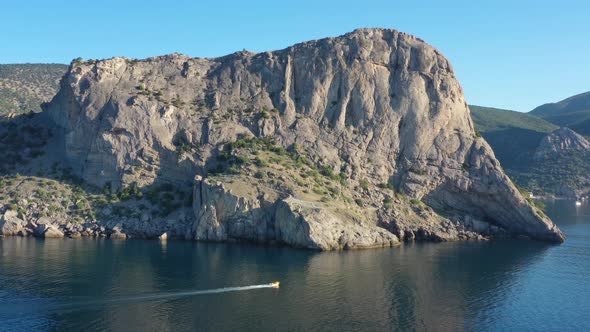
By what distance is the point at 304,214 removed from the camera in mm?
95312

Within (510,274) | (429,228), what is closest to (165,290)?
(510,274)

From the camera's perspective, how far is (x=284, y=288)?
6638 cm

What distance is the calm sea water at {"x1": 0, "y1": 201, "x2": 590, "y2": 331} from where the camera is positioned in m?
53.9

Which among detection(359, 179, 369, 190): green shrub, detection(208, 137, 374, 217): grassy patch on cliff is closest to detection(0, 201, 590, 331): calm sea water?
detection(208, 137, 374, 217): grassy patch on cliff

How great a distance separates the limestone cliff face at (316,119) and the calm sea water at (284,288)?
74.2 feet

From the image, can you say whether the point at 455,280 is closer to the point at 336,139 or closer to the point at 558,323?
the point at 558,323

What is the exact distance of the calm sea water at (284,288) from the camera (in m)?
53.9

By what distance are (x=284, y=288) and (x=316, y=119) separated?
7078 cm

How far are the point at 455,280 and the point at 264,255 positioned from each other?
30091mm

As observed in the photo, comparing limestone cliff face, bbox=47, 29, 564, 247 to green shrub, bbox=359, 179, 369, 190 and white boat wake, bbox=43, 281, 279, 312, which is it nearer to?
green shrub, bbox=359, 179, 369, 190

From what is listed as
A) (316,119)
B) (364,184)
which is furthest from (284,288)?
(316,119)

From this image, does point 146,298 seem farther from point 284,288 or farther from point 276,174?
point 276,174

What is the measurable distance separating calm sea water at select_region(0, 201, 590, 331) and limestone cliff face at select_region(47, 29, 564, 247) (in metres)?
22.6

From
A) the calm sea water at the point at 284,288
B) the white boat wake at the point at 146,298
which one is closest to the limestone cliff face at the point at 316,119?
the calm sea water at the point at 284,288
